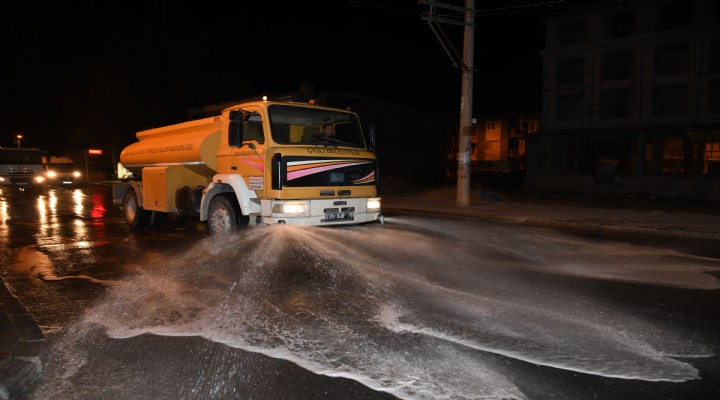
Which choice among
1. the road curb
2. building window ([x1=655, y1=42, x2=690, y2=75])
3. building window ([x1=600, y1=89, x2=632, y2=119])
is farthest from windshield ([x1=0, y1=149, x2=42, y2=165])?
building window ([x1=655, y1=42, x2=690, y2=75])

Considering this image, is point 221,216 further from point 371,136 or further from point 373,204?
point 371,136

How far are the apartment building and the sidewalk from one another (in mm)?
14209

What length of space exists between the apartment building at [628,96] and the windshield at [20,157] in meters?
32.3

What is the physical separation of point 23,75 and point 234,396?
6330cm

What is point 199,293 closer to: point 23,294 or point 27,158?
point 23,294

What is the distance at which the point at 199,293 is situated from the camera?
6.07 meters

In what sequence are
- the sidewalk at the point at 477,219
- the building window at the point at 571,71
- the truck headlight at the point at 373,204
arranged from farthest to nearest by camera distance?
1. the building window at the point at 571,71
2. the truck headlight at the point at 373,204
3. the sidewalk at the point at 477,219

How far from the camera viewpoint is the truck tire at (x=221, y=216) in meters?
9.49

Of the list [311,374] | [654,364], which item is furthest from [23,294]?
[654,364]

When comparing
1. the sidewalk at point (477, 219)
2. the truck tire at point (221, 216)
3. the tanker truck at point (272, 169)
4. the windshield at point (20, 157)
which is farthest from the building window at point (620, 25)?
the windshield at point (20, 157)

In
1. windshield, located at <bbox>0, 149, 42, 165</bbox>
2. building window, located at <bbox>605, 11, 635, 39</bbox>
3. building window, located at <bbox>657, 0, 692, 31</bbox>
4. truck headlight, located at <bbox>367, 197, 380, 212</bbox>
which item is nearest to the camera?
truck headlight, located at <bbox>367, 197, 380, 212</bbox>

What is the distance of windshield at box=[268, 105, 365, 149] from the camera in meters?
9.20

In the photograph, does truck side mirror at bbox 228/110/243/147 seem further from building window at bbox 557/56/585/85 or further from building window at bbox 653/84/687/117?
building window at bbox 557/56/585/85

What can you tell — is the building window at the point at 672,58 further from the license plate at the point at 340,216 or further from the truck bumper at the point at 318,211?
the license plate at the point at 340,216
